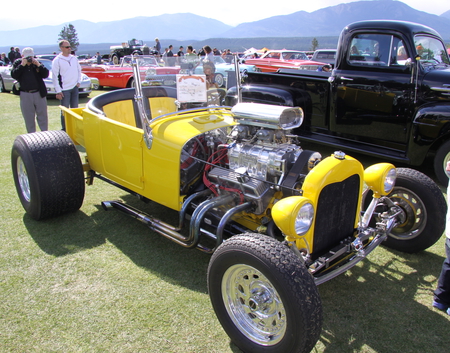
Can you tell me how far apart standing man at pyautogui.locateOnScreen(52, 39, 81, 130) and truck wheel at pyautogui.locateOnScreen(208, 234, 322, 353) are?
5.77 meters

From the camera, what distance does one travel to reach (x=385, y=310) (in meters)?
2.70

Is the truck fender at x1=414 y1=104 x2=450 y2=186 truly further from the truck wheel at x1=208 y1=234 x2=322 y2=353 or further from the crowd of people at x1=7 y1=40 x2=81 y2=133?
the crowd of people at x1=7 y1=40 x2=81 y2=133

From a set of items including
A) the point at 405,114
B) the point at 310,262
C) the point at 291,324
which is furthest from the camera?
the point at 405,114

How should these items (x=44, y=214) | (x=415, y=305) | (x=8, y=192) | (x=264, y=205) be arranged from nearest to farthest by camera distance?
(x=415, y=305), (x=264, y=205), (x=44, y=214), (x=8, y=192)

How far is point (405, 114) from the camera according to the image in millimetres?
5188

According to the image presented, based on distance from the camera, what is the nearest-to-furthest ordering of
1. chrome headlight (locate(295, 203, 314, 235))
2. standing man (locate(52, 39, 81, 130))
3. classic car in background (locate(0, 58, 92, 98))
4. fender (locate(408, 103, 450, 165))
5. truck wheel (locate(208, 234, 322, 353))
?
truck wheel (locate(208, 234, 322, 353)) → chrome headlight (locate(295, 203, 314, 235)) → fender (locate(408, 103, 450, 165)) → standing man (locate(52, 39, 81, 130)) → classic car in background (locate(0, 58, 92, 98))

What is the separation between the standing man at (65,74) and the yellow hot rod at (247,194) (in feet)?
9.86

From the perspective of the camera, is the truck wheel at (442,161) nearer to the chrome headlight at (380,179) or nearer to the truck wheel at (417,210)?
the truck wheel at (417,210)

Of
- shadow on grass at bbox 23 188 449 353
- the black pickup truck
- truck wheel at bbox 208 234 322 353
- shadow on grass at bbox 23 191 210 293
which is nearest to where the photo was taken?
truck wheel at bbox 208 234 322 353

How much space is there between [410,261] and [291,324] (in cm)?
188

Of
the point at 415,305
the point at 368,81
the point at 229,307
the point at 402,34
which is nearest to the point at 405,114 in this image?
the point at 368,81

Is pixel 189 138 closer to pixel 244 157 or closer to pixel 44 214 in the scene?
pixel 244 157

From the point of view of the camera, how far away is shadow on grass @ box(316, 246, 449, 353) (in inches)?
94.1

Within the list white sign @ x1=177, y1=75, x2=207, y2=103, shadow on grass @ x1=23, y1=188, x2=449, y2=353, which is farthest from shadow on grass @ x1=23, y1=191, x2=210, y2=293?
white sign @ x1=177, y1=75, x2=207, y2=103
